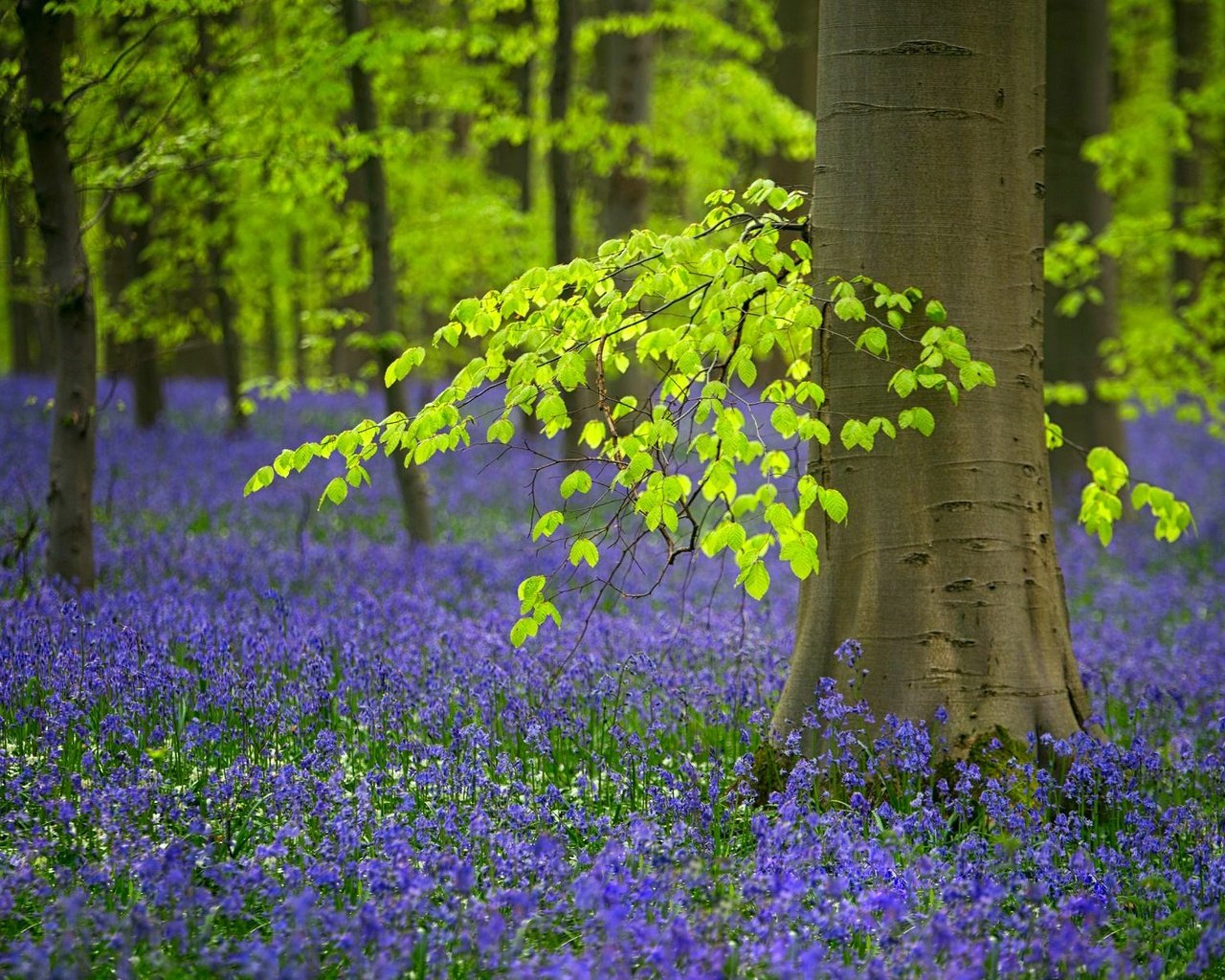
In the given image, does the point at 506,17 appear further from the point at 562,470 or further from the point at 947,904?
the point at 947,904

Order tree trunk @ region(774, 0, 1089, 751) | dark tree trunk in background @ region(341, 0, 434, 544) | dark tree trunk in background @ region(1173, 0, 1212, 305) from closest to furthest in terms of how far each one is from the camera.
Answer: tree trunk @ region(774, 0, 1089, 751), dark tree trunk in background @ region(341, 0, 434, 544), dark tree trunk in background @ region(1173, 0, 1212, 305)

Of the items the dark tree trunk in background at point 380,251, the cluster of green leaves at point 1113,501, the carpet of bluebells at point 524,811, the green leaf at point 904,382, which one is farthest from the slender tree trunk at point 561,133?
the green leaf at point 904,382

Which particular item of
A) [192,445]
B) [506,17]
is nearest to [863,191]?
[192,445]

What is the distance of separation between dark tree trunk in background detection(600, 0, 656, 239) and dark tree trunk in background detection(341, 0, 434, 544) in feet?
10.7

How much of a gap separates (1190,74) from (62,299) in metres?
18.3

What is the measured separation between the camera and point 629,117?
454 inches

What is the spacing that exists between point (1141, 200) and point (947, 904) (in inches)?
1008

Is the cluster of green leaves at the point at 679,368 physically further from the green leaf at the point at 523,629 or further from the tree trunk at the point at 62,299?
the tree trunk at the point at 62,299

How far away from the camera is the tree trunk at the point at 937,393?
4.04m

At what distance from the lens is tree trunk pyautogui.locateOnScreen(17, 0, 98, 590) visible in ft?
20.1

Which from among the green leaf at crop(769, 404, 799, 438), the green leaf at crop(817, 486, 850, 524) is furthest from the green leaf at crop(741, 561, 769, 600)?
the green leaf at crop(769, 404, 799, 438)

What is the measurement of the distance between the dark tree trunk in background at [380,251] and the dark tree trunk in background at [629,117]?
3259 mm

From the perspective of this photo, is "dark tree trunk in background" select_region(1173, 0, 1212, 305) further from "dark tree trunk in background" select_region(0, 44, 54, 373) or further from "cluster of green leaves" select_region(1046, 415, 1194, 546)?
"dark tree trunk in background" select_region(0, 44, 54, 373)

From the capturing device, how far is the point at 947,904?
3.06m
